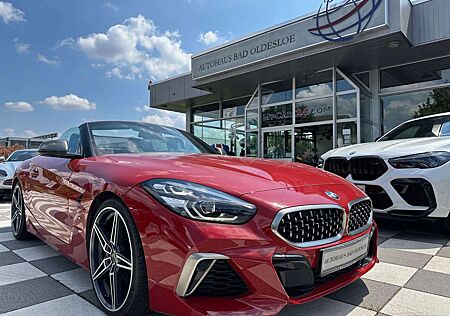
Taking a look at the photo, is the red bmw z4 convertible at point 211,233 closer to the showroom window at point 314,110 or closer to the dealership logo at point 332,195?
the dealership logo at point 332,195

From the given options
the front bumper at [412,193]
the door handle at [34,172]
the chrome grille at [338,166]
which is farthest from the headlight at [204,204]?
the chrome grille at [338,166]

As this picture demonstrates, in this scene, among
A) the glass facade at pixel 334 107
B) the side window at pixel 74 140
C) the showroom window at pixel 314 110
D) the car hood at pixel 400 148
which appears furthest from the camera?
the showroom window at pixel 314 110

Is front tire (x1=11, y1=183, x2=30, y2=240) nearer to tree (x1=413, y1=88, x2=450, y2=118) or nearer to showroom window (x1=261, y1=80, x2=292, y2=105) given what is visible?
showroom window (x1=261, y1=80, x2=292, y2=105)

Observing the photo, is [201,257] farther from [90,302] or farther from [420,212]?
[420,212]

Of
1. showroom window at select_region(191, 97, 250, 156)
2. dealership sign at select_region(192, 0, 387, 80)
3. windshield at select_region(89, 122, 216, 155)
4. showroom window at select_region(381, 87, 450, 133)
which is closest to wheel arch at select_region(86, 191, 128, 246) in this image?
windshield at select_region(89, 122, 216, 155)

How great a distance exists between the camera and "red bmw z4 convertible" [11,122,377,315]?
5.00 feet

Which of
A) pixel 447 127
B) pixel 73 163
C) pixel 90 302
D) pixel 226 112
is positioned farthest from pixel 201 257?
pixel 226 112

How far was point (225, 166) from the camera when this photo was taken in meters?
2.19

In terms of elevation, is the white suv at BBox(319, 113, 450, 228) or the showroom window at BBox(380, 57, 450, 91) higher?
the showroom window at BBox(380, 57, 450, 91)

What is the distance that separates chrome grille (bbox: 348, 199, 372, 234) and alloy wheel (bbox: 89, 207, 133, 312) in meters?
1.24

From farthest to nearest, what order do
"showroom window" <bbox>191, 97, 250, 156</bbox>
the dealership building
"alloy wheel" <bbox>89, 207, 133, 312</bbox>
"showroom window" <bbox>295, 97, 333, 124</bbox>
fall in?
"showroom window" <bbox>191, 97, 250, 156</bbox> < "showroom window" <bbox>295, 97, 333, 124</bbox> < the dealership building < "alloy wheel" <bbox>89, 207, 133, 312</bbox>

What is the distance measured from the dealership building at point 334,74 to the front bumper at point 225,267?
275 inches

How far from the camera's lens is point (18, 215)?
3.85 metres

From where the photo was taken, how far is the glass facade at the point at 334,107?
29.2 feet
